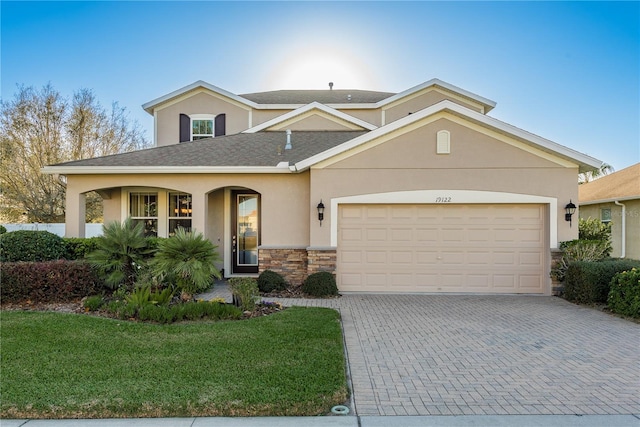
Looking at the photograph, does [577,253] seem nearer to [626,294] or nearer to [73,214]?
[626,294]

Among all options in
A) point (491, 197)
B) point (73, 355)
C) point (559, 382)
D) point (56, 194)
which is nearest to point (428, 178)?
point (491, 197)

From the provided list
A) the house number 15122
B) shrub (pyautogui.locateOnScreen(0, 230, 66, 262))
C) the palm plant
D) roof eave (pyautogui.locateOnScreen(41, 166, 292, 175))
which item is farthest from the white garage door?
shrub (pyautogui.locateOnScreen(0, 230, 66, 262))

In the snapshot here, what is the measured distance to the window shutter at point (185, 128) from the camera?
16172 millimetres

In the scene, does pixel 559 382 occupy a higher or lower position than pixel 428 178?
lower

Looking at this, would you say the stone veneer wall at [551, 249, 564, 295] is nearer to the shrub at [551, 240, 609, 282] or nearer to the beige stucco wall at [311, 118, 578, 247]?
the shrub at [551, 240, 609, 282]

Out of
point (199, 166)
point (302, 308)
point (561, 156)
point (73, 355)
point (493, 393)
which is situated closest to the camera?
point (493, 393)

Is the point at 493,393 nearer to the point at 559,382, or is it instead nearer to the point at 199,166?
the point at 559,382

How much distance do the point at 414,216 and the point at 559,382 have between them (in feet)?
20.5

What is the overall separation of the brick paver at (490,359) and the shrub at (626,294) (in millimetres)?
343

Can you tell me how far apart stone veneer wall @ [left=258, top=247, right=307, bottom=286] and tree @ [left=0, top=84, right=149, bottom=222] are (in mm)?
17271

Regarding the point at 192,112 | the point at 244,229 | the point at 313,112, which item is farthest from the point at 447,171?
the point at 192,112

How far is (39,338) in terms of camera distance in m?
5.80

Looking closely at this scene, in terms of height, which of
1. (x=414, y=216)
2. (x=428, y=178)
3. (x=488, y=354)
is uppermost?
(x=428, y=178)

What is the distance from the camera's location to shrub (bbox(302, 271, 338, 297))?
9.88m
